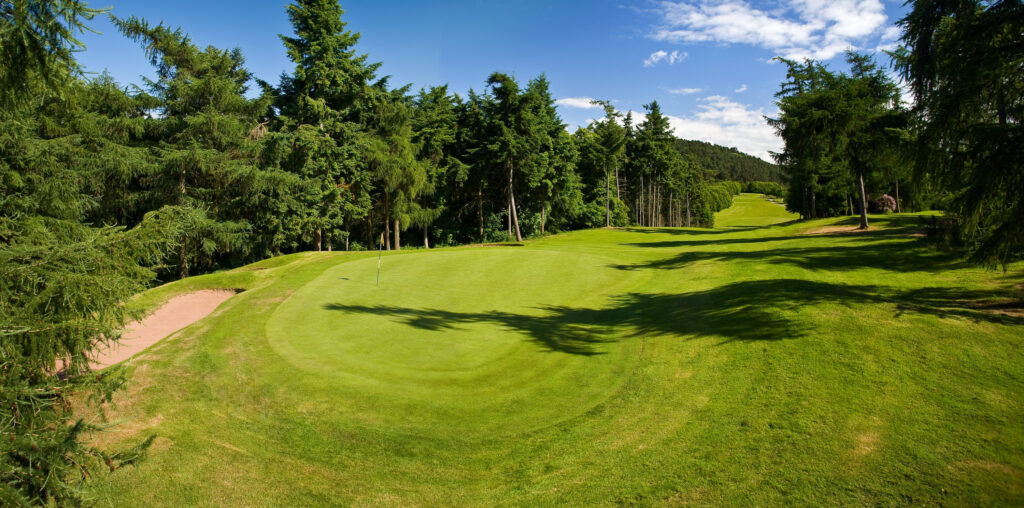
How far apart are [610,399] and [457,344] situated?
4.84 metres

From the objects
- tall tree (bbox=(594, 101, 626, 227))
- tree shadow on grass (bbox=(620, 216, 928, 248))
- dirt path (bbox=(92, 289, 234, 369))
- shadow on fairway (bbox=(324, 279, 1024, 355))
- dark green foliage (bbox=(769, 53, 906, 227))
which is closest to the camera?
shadow on fairway (bbox=(324, 279, 1024, 355))

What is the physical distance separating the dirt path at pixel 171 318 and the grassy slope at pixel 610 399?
7.46 ft

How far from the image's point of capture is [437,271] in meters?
21.3

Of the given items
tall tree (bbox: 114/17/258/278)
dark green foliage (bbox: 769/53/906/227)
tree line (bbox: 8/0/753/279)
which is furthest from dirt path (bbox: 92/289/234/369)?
dark green foliage (bbox: 769/53/906/227)

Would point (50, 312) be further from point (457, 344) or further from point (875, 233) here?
point (875, 233)

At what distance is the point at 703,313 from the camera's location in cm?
1294

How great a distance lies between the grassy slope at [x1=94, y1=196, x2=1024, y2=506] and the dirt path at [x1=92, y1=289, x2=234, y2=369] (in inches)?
89.5

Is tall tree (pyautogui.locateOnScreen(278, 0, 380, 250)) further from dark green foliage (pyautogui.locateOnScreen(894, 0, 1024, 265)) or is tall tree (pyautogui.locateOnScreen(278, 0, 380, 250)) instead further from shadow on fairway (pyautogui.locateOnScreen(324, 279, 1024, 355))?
dark green foliage (pyautogui.locateOnScreen(894, 0, 1024, 265))

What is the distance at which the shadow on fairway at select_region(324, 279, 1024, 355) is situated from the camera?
10391 millimetres

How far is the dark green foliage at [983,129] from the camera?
8.53m

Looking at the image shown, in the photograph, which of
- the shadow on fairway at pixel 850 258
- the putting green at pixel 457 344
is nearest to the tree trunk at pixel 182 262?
the putting green at pixel 457 344

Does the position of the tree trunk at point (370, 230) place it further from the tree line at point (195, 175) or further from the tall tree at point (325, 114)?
the tall tree at point (325, 114)

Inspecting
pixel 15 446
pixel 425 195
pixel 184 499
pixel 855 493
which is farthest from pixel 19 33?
pixel 425 195

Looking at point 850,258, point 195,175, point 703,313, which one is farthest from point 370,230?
point 850,258
